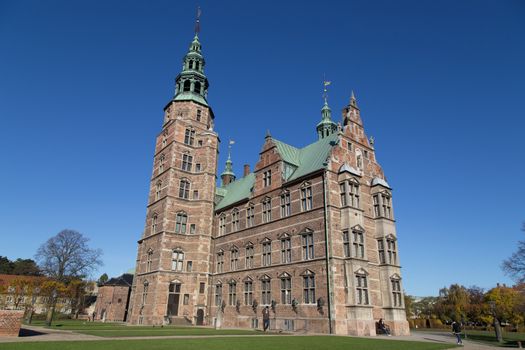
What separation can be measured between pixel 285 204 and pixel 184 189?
15616mm

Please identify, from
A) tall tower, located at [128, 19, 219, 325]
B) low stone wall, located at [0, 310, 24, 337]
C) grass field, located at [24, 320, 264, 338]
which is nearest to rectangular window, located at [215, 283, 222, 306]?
tall tower, located at [128, 19, 219, 325]

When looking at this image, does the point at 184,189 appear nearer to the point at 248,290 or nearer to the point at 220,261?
the point at 220,261

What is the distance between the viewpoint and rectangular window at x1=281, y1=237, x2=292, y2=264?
3241cm

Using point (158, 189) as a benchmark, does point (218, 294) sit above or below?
below

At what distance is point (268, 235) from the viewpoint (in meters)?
35.2

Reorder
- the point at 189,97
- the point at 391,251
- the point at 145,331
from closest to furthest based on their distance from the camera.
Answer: the point at 145,331 → the point at 391,251 → the point at 189,97

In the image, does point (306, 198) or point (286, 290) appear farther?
point (306, 198)

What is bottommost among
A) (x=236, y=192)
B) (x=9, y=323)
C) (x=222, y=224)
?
(x=9, y=323)

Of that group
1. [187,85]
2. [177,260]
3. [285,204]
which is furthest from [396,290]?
[187,85]

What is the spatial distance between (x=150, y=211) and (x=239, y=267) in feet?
50.3

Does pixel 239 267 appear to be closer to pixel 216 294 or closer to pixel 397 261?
pixel 216 294

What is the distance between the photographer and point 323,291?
28.1 m

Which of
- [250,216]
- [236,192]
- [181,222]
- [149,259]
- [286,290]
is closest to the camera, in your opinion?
[286,290]

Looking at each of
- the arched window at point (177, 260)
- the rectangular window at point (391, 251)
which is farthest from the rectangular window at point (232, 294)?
the rectangular window at point (391, 251)
